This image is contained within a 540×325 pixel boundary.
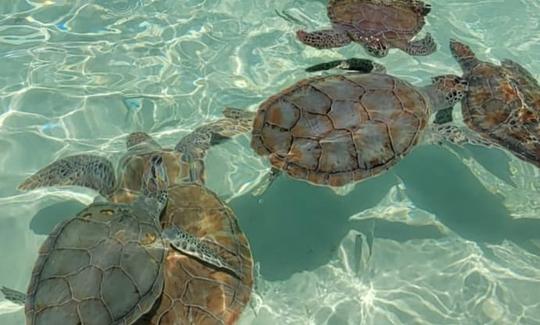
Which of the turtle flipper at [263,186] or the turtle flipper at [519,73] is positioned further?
the turtle flipper at [519,73]

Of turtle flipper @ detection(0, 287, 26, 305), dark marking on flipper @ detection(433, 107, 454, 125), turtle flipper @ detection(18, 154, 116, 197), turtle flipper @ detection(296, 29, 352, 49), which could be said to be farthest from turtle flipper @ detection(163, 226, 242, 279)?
turtle flipper @ detection(296, 29, 352, 49)

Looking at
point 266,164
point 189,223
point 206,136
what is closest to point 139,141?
point 206,136

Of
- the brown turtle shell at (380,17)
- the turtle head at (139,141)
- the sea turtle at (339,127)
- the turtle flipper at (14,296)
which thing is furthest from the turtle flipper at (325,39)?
the turtle flipper at (14,296)

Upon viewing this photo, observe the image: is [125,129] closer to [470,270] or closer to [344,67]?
[344,67]

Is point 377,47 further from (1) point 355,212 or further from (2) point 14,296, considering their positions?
(2) point 14,296

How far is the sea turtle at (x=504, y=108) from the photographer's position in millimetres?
5410

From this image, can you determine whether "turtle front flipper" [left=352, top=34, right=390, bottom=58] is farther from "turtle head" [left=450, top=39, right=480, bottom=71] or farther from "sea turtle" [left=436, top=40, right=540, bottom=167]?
"sea turtle" [left=436, top=40, right=540, bottom=167]

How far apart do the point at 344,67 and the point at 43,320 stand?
4064mm

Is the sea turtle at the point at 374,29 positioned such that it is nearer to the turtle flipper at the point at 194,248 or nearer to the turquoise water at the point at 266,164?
the turquoise water at the point at 266,164

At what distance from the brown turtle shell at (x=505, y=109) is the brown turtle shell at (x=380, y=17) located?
1.01m

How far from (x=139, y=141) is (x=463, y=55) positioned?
385 cm

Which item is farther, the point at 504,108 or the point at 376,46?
the point at 376,46

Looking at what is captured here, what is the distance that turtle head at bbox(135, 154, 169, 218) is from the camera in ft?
14.2

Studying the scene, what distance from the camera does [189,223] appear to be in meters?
4.46
